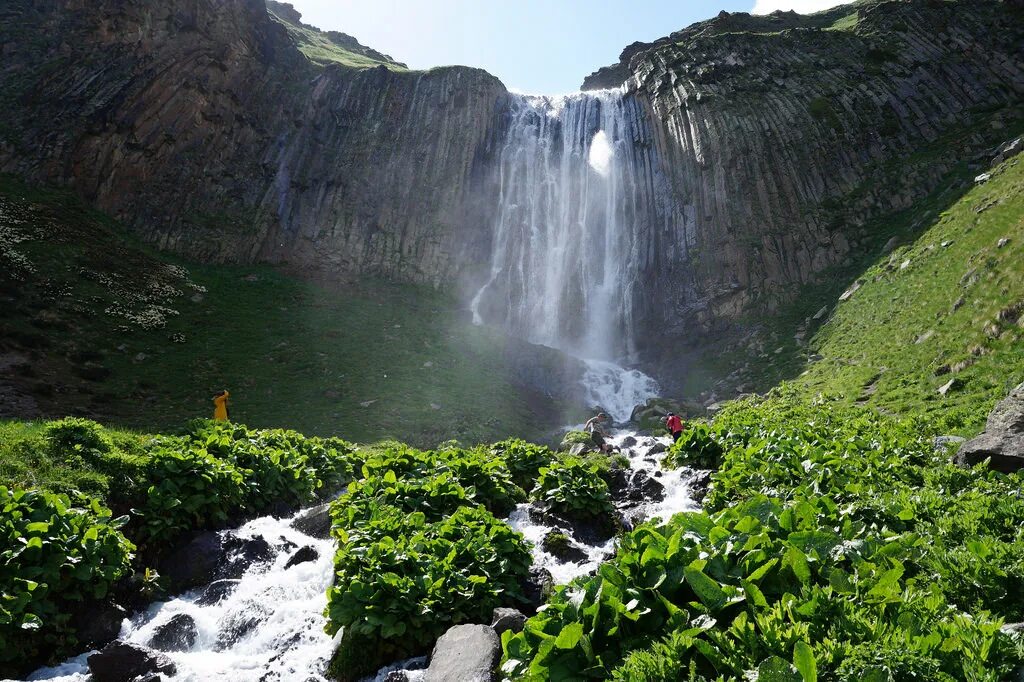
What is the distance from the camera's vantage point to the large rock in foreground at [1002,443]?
418 inches

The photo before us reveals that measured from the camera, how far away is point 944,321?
2698 cm

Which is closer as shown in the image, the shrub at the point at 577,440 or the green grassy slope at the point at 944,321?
the green grassy slope at the point at 944,321

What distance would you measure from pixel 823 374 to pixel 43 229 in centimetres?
5395

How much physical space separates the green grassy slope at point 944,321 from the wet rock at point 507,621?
540 inches

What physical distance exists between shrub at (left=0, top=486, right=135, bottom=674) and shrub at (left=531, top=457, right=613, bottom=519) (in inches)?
372

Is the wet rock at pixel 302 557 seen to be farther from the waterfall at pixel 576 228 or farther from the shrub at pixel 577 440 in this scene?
the waterfall at pixel 576 228

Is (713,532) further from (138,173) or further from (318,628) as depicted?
(138,173)

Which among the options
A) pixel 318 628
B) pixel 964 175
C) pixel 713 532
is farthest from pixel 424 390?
pixel 964 175

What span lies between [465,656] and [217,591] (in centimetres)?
672

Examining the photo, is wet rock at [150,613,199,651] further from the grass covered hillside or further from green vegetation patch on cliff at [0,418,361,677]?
the grass covered hillside

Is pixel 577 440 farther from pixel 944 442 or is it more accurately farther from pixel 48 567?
pixel 48 567

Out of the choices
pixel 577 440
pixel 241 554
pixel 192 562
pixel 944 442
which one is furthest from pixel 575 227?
pixel 192 562

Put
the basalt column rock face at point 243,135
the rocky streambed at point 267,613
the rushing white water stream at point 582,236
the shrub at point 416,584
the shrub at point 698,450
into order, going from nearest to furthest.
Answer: the rocky streambed at point 267,613 < the shrub at point 416,584 < the shrub at point 698,450 < the basalt column rock face at point 243,135 < the rushing white water stream at point 582,236

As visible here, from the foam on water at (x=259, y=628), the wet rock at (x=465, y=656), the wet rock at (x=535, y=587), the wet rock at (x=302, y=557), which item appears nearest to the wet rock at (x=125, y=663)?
the foam on water at (x=259, y=628)
